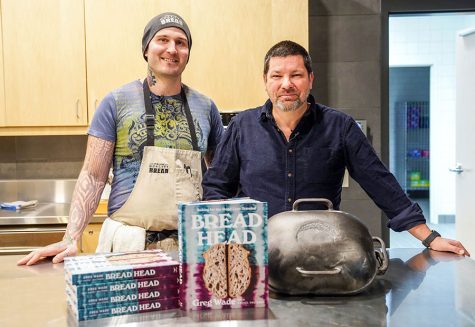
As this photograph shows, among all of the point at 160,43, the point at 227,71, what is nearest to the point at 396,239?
the point at 227,71

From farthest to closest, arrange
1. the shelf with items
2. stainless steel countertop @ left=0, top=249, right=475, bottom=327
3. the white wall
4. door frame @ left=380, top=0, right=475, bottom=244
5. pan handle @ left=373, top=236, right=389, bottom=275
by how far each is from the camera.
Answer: the shelf with items < the white wall < door frame @ left=380, top=0, right=475, bottom=244 < pan handle @ left=373, top=236, right=389, bottom=275 < stainless steel countertop @ left=0, top=249, right=475, bottom=327

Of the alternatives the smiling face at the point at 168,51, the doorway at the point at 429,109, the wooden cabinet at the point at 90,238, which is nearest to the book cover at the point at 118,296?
the smiling face at the point at 168,51

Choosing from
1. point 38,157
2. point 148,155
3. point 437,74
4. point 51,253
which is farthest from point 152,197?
point 437,74

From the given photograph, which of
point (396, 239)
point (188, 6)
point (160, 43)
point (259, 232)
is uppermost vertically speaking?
point (188, 6)

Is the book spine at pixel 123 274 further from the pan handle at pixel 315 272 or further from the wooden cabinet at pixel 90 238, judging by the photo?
the wooden cabinet at pixel 90 238

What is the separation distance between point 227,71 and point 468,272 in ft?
6.19

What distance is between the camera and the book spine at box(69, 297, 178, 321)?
0.97 m

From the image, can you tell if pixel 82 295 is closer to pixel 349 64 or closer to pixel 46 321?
pixel 46 321

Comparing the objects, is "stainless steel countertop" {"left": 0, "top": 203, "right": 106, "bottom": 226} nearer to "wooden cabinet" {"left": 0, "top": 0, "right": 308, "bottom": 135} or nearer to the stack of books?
"wooden cabinet" {"left": 0, "top": 0, "right": 308, "bottom": 135}

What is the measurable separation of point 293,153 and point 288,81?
8.9 inches

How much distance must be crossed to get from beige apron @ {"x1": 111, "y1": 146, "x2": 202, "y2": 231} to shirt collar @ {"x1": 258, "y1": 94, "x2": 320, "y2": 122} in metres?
0.28

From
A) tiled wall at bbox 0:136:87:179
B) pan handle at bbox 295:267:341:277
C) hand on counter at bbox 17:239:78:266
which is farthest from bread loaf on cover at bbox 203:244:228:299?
tiled wall at bbox 0:136:87:179

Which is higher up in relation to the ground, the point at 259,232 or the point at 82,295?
the point at 259,232

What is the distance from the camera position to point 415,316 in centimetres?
97
